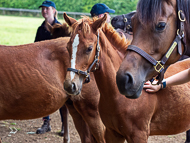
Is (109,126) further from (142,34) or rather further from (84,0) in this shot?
(84,0)

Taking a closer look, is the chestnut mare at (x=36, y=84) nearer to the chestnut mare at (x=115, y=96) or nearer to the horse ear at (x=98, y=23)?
the chestnut mare at (x=115, y=96)

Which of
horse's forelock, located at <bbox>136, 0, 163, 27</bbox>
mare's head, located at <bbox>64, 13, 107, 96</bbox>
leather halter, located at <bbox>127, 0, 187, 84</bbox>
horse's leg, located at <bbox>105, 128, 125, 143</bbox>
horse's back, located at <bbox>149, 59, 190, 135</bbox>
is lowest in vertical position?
horse's leg, located at <bbox>105, 128, 125, 143</bbox>

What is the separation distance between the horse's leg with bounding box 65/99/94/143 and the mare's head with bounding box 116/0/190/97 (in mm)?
2335

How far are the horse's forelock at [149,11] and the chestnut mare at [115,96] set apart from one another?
0.96m

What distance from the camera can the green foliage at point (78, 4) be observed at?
19.6 metres

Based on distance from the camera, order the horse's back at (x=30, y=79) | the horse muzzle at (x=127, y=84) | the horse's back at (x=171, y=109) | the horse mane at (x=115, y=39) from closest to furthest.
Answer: the horse muzzle at (x=127, y=84) → the horse's back at (x=171, y=109) → the horse mane at (x=115, y=39) → the horse's back at (x=30, y=79)

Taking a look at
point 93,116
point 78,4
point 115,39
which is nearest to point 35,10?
point 78,4

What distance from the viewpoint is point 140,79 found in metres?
1.55

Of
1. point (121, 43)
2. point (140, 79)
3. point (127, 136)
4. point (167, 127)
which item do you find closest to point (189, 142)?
point (167, 127)

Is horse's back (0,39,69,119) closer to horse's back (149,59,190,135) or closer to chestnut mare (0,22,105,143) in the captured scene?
chestnut mare (0,22,105,143)

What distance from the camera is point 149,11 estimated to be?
1.57 m

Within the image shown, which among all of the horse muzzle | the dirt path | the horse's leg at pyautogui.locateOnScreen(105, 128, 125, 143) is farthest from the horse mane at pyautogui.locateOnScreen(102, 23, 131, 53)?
the dirt path

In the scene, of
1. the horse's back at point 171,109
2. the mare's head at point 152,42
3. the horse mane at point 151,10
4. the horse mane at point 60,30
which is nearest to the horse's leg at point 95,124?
the horse's back at point 171,109

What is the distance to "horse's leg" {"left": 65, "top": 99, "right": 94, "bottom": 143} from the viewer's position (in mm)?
3752
